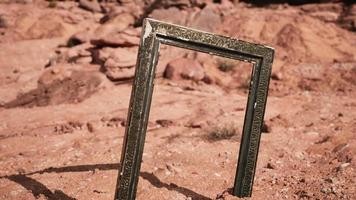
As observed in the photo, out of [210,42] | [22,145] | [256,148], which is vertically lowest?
[22,145]

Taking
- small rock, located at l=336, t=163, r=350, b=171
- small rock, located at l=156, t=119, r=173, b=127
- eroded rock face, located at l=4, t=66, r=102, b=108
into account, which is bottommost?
eroded rock face, located at l=4, t=66, r=102, b=108

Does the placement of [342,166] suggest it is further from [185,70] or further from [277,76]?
[185,70]

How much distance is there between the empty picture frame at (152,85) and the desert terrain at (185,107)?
55cm

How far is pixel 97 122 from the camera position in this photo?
647 cm

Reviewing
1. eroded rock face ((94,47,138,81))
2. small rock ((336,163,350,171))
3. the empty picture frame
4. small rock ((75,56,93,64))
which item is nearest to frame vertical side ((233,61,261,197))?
the empty picture frame

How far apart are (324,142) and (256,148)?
203cm

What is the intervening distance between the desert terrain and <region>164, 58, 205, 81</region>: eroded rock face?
1.1 inches

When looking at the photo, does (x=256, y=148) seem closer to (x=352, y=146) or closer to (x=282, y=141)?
(x=352, y=146)

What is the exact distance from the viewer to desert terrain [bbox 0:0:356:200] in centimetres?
355

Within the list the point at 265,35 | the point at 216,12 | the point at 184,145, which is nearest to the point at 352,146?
the point at 184,145

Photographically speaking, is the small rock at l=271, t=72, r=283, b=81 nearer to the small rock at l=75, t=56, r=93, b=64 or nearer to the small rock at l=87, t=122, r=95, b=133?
the small rock at l=87, t=122, r=95, b=133

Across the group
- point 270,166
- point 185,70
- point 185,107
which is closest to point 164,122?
point 185,107

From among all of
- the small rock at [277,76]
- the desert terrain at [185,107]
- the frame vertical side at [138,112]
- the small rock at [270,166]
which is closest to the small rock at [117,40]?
the desert terrain at [185,107]

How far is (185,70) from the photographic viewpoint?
8.62m
